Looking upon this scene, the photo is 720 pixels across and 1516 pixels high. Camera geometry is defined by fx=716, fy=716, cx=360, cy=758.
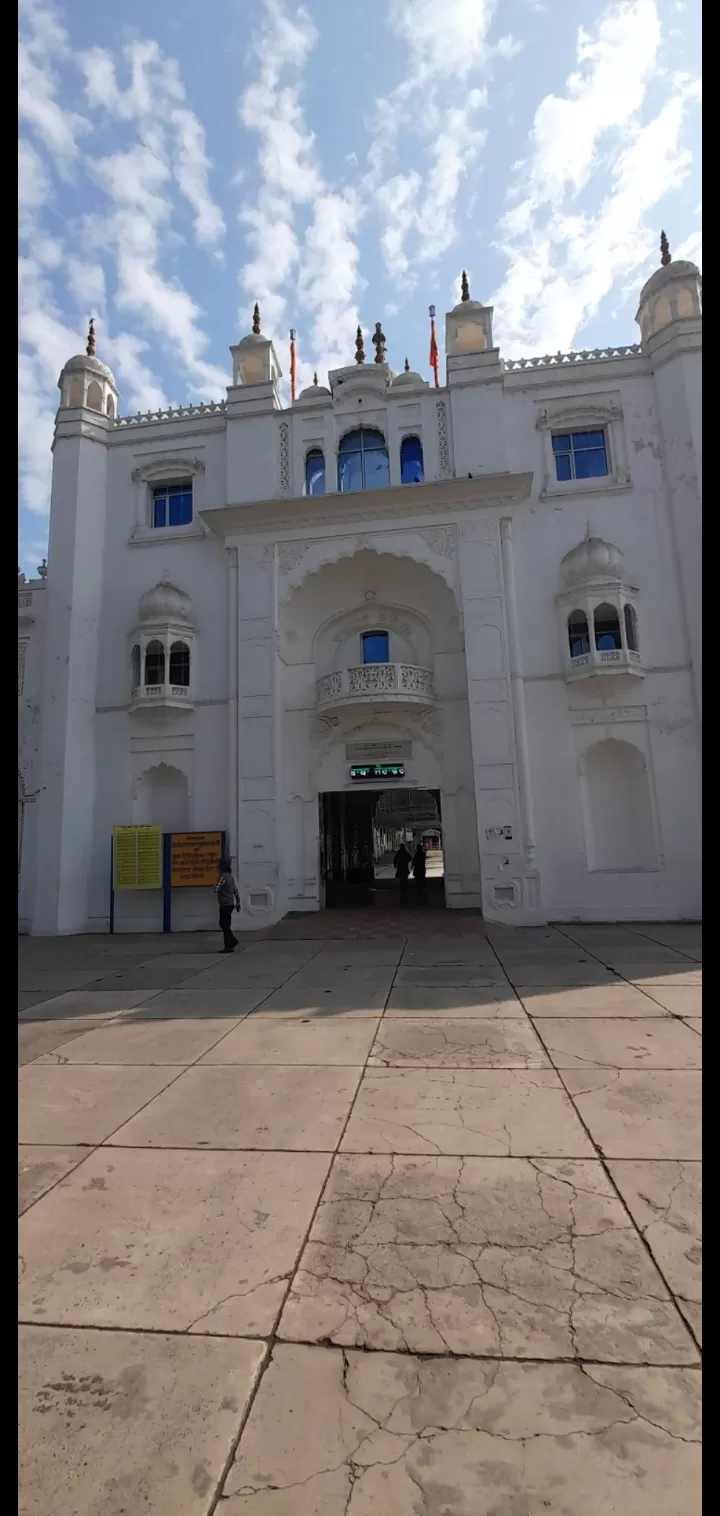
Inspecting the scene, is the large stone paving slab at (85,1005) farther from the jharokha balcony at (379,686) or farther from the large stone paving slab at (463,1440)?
the jharokha balcony at (379,686)

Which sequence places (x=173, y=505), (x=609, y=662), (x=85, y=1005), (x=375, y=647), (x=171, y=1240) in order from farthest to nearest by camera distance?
(x=173, y=505) < (x=375, y=647) < (x=609, y=662) < (x=85, y=1005) < (x=171, y=1240)

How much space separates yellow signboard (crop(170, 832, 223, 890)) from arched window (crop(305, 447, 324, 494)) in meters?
9.11

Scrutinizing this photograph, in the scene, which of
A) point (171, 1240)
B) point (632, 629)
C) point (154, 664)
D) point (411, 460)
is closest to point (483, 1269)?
point (171, 1240)

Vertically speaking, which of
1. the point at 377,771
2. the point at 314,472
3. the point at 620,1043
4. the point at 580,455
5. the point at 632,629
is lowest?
the point at 620,1043

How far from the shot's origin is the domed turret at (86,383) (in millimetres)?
19484

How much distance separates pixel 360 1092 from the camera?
5.52m

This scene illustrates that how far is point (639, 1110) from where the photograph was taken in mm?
4965

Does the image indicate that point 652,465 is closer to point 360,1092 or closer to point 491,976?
point 491,976

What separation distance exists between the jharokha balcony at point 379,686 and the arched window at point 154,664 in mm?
4282

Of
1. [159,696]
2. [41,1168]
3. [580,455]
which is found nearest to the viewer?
[41,1168]

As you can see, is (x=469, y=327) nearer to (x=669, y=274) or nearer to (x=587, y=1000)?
(x=669, y=274)

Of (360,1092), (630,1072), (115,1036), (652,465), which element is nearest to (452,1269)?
(360,1092)

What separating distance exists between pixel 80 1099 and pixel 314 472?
16.4m

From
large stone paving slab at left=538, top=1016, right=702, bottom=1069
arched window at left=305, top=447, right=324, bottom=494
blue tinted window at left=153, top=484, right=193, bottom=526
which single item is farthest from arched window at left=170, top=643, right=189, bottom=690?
large stone paving slab at left=538, top=1016, right=702, bottom=1069
